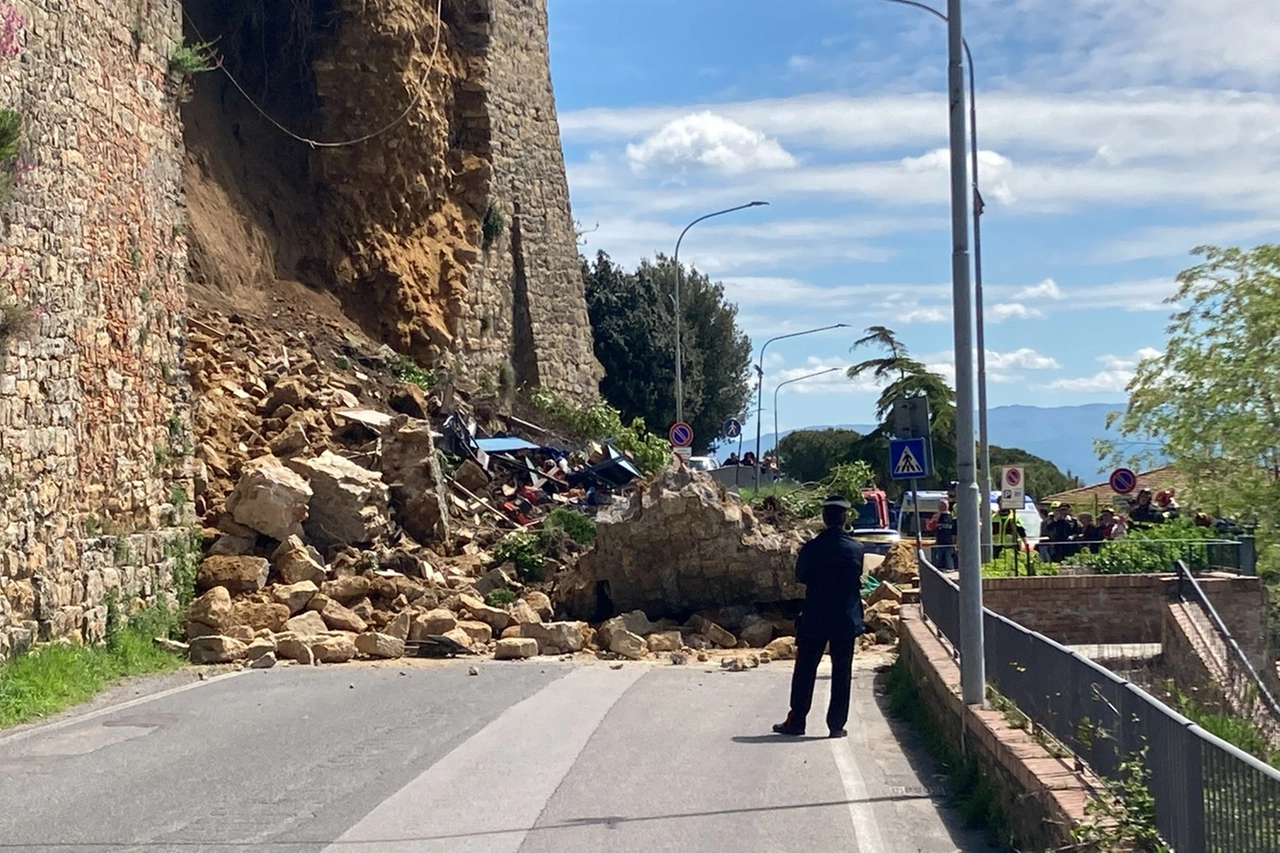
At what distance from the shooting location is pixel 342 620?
1834 cm

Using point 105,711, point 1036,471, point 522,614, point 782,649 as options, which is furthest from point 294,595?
point 1036,471

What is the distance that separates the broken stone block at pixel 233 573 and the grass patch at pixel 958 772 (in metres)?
9.03

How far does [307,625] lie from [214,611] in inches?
44.2

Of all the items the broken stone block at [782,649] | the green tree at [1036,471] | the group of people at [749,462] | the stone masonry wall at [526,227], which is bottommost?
the broken stone block at [782,649]

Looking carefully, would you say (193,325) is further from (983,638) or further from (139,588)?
(983,638)

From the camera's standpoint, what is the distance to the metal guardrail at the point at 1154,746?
4.84 metres

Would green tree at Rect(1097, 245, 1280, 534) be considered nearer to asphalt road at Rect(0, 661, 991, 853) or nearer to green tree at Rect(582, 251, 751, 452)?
asphalt road at Rect(0, 661, 991, 853)

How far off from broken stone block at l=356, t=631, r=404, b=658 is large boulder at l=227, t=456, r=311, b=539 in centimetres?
332

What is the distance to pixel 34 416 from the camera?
1475 centimetres

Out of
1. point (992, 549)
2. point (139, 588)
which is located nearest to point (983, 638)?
point (139, 588)

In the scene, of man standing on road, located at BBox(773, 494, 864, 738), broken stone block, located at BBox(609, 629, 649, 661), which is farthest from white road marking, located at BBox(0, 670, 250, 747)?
man standing on road, located at BBox(773, 494, 864, 738)

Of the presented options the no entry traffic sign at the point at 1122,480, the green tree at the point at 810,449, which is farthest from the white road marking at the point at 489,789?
the green tree at the point at 810,449

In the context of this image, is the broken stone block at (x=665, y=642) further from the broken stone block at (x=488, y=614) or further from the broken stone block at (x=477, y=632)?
the broken stone block at (x=477, y=632)

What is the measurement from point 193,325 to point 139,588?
839 centimetres
